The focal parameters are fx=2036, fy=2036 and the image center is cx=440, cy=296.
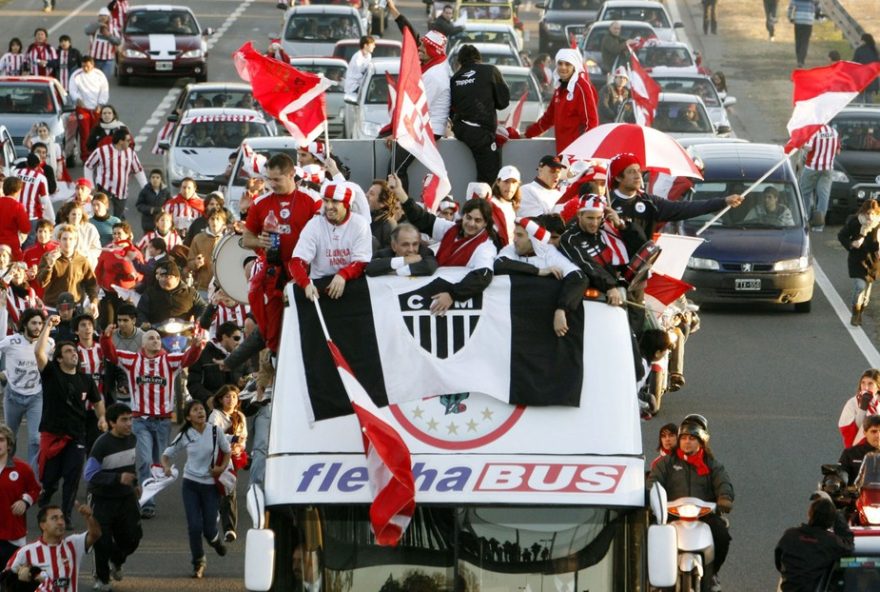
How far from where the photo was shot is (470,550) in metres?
10.6

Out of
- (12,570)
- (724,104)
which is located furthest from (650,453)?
(724,104)

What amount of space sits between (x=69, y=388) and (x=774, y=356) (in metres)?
10.1

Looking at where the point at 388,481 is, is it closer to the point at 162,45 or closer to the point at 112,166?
the point at 112,166

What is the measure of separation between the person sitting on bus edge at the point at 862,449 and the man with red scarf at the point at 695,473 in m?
1.51

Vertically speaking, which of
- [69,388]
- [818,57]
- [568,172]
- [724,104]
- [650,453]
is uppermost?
[568,172]

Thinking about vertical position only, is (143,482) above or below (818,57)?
above

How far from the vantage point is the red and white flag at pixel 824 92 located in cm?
1789

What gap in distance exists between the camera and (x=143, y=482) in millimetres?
18719

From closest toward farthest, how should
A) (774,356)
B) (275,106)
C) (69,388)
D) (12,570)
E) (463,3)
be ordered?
(12,570)
(275,106)
(69,388)
(774,356)
(463,3)

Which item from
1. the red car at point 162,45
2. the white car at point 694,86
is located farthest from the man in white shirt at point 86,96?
the white car at point 694,86

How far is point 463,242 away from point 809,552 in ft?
10.5

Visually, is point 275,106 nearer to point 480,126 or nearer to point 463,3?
point 480,126

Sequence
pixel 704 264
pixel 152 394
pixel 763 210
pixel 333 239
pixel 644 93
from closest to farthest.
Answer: pixel 333 239, pixel 152 394, pixel 644 93, pixel 704 264, pixel 763 210

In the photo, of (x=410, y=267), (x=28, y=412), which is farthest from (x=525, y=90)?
(x=410, y=267)
